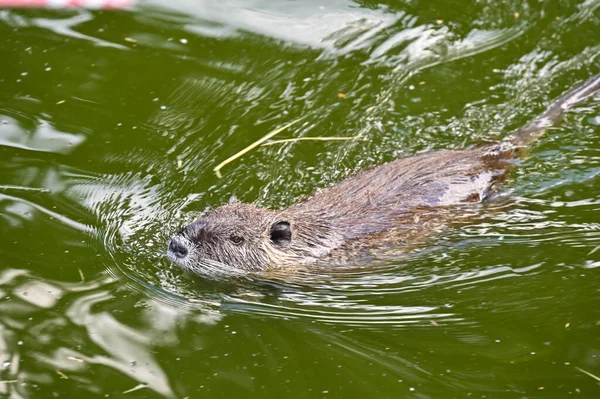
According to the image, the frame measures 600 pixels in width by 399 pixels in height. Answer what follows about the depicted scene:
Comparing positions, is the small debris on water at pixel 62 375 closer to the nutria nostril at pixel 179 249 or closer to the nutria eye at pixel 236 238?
the nutria nostril at pixel 179 249

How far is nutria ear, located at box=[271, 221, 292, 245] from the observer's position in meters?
5.08

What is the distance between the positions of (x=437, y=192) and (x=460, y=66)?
73.0 inches

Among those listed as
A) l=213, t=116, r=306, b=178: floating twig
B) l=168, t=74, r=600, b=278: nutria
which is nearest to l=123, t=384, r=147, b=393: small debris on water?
l=168, t=74, r=600, b=278: nutria

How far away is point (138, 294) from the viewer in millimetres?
4785

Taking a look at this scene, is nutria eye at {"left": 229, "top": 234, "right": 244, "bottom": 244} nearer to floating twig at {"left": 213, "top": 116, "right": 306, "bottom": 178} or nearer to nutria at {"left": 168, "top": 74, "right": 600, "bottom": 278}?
nutria at {"left": 168, "top": 74, "right": 600, "bottom": 278}

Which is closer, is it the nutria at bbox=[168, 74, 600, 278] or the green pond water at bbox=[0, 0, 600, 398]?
the green pond water at bbox=[0, 0, 600, 398]

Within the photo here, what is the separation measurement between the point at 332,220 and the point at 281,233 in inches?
13.4

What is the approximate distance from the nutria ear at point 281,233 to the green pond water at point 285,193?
0.24 m

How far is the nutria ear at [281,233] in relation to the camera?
16.7 feet

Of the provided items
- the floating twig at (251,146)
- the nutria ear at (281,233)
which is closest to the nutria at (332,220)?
the nutria ear at (281,233)

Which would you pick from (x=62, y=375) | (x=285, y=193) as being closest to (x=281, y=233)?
(x=285, y=193)

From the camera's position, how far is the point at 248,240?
520 centimetres

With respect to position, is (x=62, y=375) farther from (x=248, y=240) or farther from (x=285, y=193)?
(x=285, y=193)

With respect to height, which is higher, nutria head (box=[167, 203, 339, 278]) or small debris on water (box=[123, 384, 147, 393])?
nutria head (box=[167, 203, 339, 278])
